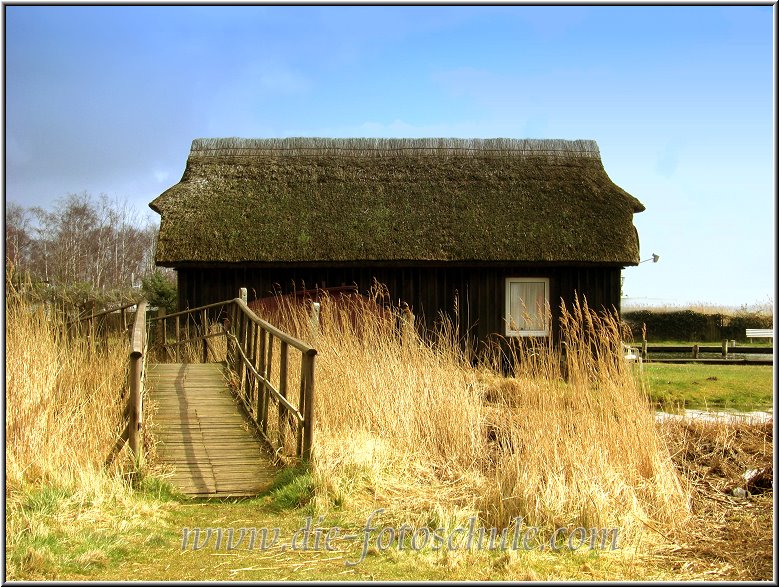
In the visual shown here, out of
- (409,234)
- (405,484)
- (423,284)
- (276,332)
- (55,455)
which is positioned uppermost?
(409,234)

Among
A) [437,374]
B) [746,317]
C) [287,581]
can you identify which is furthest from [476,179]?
[746,317]

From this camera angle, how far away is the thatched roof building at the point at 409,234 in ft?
45.4

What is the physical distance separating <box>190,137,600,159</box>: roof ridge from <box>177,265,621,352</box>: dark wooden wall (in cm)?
323

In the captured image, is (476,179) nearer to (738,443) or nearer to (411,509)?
(738,443)


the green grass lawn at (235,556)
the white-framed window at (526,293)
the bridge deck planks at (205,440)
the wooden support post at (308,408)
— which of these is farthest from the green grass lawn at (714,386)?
the green grass lawn at (235,556)

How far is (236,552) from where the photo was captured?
15.6 feet

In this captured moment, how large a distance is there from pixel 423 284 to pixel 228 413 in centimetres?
670

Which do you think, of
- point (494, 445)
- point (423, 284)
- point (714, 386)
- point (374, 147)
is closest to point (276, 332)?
point (494, 445)

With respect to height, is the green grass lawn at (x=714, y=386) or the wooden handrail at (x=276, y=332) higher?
the wooden handrail at (x=276, y=332)

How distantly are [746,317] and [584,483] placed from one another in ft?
78.5

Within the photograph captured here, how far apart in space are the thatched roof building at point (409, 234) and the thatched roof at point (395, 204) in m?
0.02

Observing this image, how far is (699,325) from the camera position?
27.3 meters

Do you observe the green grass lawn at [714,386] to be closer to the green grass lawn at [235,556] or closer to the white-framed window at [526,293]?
the white-framed window at [526,293]

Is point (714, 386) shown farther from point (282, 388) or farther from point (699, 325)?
point (699, 325)
